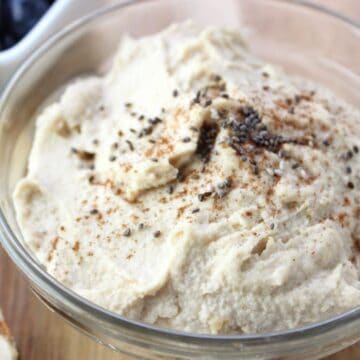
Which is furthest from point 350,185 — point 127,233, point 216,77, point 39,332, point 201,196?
point 39,332

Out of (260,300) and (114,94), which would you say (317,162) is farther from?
(114,94)

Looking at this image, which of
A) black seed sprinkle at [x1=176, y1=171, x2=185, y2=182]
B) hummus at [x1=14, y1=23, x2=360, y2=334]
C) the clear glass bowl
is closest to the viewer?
the clear glass bowl

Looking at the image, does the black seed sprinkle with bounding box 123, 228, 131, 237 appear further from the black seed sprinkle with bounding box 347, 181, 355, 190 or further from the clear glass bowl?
the black seed sprinkle with bounding box 347, 181, 355, 190

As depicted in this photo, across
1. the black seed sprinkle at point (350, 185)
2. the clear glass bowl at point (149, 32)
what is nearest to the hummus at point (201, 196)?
the black seed sprinkle at point (350, 185)

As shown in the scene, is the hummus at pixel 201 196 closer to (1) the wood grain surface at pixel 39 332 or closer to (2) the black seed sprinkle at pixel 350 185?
(2) the black seed sprinkle at pixel 350 185

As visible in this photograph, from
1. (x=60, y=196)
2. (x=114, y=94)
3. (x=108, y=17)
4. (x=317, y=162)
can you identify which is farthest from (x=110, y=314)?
(x=108, y=17)

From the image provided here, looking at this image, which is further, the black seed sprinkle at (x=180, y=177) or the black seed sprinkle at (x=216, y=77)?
the black seed sprinkle at (x=216, y=77)

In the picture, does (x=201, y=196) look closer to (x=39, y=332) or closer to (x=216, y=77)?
(x=216, y=77)

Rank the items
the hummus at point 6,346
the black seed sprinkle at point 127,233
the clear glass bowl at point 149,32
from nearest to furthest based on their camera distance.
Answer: the clear glass bowl at point 149,32, the black seed sprinkle at point 127,233, the hummus at point 6,346

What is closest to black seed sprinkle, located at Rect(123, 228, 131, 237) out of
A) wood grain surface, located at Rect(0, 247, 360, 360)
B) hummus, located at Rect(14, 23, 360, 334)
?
hummus, located at Rect(14, 23, 360, 334)
